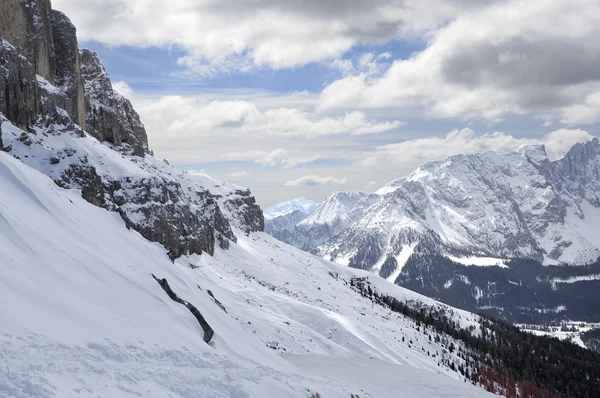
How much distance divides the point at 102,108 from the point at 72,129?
3575 cm

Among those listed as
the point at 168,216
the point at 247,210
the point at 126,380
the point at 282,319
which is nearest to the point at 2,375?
the point at 126,380

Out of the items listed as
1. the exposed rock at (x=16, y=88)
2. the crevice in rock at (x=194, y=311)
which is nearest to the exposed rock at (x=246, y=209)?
the exposed rock at (x=16, y=88)

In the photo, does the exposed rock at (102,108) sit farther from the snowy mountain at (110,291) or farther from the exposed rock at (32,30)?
the exposed rock at (32,30)

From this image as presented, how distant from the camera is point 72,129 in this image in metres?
64.3

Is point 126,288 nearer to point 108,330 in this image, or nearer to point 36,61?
point 108,330

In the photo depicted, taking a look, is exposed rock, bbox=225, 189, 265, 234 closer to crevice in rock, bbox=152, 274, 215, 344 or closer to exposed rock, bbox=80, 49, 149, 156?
exposed rock, bbox=80, 49, 149, 156

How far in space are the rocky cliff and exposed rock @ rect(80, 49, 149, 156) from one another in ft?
0.70

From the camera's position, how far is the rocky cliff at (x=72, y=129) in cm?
5359

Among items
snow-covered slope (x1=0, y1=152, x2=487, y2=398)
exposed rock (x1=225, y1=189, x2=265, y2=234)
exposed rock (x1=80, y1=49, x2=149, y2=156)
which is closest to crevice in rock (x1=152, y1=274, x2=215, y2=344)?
snow-covered slope (x1=0, y1=152, x2=487, y2=398)

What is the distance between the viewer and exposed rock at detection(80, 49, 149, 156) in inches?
3755

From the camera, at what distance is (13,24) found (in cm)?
6519

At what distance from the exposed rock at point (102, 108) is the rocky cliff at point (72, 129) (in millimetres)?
213

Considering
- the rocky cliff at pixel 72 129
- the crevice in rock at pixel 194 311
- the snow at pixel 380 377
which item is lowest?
the snow at pixel 380 377

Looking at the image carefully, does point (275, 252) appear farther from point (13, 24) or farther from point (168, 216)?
point (13, 24)
